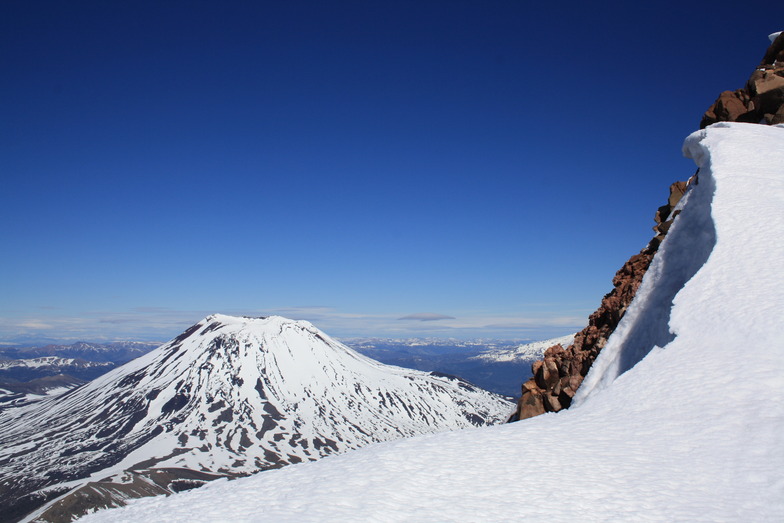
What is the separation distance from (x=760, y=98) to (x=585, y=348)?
21.8 metres

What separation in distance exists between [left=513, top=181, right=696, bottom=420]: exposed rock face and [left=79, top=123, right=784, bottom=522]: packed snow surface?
3.16m

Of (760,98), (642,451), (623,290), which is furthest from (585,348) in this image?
(760,98)

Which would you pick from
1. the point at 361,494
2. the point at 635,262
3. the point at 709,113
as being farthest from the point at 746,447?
the point at 709,113

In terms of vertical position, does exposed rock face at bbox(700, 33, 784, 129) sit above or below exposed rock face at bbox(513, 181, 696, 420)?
above

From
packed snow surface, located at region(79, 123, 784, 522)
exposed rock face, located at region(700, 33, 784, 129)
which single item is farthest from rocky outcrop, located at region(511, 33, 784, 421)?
packed snow surface, located at region(79, 123, 784, 522)

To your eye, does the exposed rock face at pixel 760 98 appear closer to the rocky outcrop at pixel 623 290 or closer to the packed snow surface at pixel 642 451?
the rocky outcrop at pixel 623 290

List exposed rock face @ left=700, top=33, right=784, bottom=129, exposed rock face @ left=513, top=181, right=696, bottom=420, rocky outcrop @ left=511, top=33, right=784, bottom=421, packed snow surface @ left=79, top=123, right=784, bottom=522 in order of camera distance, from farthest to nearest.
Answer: exposed rock face @ left=700, top=33, right=784, bottom=129 < rocky outcrop @ left=511, top=33, right=784, bottom=421 < exposed rock face @ left=513, top=181, right=696, bottom=420 < packed snow surface @ left=79, top=123, right=784, bottom=522

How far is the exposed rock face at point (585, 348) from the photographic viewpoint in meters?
23.7

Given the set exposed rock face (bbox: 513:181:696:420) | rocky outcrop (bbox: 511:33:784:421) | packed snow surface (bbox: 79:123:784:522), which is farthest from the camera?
rocky outcrop (bbox: 511:33:784:421)

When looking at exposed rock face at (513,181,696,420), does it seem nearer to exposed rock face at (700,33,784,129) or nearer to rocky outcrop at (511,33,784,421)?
rocky outcrop at (511,33,784,421)

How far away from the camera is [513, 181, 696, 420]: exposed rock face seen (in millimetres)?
23703

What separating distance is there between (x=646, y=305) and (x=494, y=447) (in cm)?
1210

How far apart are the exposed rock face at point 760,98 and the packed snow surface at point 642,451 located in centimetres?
1440

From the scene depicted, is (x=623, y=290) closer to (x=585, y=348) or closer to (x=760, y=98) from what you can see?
(x=585, y=348)
